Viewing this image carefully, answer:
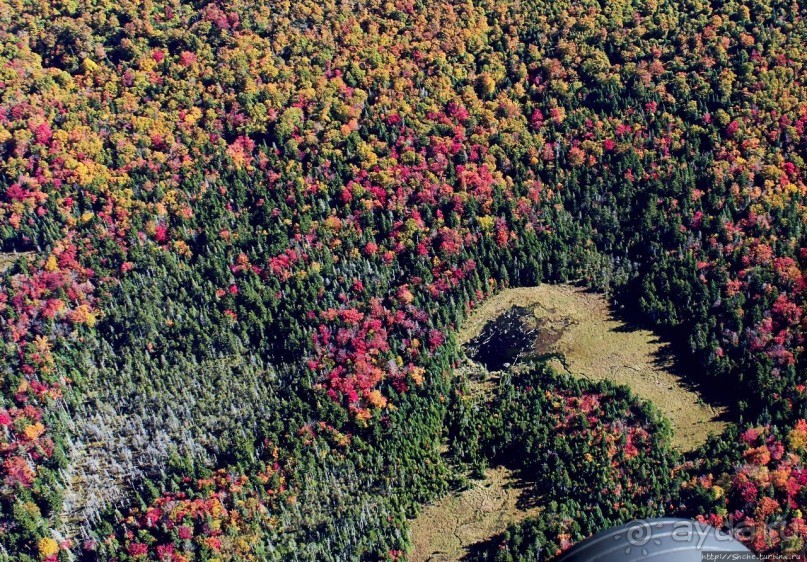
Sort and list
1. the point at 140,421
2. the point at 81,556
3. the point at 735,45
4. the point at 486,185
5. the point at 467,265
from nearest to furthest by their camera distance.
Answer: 1. the point at 81,556
2. the point at 140,421
3. the point at 467,265
4. the point at 486,185
5. the point at 735,45

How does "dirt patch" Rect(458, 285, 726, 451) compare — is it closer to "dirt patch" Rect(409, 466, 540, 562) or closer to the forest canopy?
the forest canopy

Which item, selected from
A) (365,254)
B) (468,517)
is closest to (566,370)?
(468,517)

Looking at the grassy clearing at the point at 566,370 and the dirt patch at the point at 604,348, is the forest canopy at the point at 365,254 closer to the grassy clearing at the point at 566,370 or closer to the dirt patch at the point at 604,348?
the grassy clearing at the point at 566,370

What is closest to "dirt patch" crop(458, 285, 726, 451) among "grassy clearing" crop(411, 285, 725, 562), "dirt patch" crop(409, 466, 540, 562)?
"grassy clearing" crop(411, 285, 725, 562)

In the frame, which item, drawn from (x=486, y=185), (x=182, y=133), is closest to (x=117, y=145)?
(x=182, y=133)

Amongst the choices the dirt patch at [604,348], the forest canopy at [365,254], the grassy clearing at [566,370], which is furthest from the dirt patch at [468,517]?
the dirt patch at [604,348]

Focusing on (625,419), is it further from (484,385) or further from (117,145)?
(117,145)
